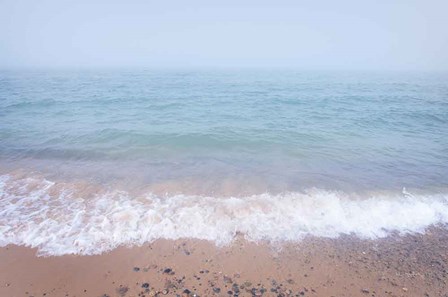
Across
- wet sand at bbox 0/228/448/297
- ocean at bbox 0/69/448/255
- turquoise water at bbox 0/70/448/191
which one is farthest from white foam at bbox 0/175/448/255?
turquoise water at bbox 0/70/448/191

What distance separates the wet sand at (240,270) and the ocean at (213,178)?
396mm

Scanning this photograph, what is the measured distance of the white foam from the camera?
665cm

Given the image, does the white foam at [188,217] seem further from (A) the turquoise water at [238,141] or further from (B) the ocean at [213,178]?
(A) the turquoise water at [238,141]

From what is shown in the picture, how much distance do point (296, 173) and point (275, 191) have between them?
1.96 m

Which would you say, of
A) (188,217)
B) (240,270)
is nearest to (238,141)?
(188,217)

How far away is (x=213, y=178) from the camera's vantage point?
10164 mm

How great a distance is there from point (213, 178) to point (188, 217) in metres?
2.89

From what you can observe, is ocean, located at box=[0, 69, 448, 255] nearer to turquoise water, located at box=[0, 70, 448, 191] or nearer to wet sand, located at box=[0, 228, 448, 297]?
turquoise water, located at box=[0, 70, 448, 191]

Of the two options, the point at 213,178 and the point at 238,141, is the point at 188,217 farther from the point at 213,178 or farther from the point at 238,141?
the point at 238,141

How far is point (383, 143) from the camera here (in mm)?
14391

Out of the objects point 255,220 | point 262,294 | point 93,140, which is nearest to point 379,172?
point 255,220

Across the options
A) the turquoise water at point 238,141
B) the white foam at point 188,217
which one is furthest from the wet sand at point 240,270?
the turquoise water at point 238,141

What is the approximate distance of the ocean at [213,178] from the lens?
7.04 metres

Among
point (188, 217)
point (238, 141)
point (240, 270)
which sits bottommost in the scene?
point (240, 270)
